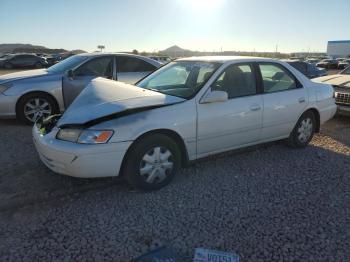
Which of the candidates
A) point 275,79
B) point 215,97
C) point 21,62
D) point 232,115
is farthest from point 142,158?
point 21,62

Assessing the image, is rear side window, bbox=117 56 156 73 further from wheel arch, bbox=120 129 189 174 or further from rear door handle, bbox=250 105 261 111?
wheel arch, bbox=120 129 189 174

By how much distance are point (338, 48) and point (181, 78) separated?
330 ft

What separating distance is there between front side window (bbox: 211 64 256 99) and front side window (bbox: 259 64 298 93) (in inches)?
9.4

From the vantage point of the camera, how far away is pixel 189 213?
330 centimetres

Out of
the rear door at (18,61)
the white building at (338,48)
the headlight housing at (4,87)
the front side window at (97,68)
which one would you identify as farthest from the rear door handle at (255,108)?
the white building at (338,48)

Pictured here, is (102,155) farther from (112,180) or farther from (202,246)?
(202,246)

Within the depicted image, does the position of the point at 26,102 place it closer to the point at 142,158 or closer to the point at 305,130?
the point at 142,158

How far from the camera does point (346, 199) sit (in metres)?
3.68

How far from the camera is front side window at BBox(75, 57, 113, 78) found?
6.71 meters

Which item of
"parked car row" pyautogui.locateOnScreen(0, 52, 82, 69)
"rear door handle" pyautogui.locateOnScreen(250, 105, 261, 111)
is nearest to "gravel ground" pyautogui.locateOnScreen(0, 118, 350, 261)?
"rear door handle" pyautogui.locateOnScreen(250, 105, 261, 111)

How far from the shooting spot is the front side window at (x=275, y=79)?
15.3 feet

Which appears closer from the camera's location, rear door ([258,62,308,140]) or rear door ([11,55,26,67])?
rear door ([258,62,308,140])

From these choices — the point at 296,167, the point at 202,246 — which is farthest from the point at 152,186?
the point at 296,167

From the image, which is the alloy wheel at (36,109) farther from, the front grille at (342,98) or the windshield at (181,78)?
the front grille at (342,98)
